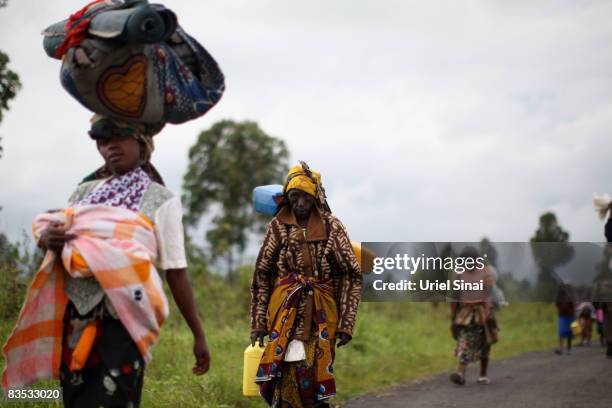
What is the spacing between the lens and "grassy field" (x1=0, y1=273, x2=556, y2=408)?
841 centimetres

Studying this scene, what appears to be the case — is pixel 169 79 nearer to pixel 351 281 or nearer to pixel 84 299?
pixel 84 299

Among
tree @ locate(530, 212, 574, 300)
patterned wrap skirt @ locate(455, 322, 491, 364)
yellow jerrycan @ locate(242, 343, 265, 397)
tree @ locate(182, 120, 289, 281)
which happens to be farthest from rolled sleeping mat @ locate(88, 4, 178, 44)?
tree @ locate(182, 120, 289, 281)

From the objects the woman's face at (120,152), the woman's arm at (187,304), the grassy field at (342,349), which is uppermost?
the woman's face at (120,152)

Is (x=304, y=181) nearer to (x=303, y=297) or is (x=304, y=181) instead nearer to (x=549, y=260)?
(x=303, y=297)

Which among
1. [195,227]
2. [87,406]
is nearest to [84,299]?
[87,406]

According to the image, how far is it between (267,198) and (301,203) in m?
0.60

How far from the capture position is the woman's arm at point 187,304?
12.4ft

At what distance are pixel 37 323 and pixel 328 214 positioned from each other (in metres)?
3.23

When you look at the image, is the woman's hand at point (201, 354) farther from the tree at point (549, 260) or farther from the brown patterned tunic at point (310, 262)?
the tree at point (549, 260)

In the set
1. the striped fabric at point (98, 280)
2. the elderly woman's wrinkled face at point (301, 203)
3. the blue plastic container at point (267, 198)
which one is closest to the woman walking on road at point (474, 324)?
the blue plastic container at point (267, 198)

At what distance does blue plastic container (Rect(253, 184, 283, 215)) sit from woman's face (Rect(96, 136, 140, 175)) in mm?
3029

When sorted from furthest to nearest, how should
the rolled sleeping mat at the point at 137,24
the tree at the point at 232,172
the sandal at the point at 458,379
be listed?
the tree at the point at 232,172
the sandal at the point at 458,379
the rolled sleeping mat at the point at 137,24

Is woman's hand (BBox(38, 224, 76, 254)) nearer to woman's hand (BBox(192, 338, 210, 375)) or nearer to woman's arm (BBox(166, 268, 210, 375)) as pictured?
woman's arm (BBox(166, 268, 210, 375))

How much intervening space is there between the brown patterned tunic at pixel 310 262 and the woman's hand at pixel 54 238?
2.89 metres
